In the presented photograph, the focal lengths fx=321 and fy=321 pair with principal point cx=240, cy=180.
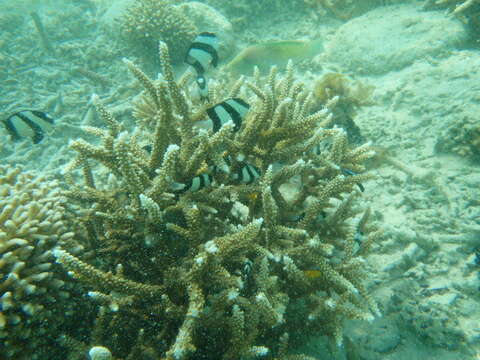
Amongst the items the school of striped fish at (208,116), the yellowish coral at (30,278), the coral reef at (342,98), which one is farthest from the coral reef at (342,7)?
the yellowish coral at (30,278)

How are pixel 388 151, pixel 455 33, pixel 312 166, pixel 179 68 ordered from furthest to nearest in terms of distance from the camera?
pixel 179 68
pixel 455 33
pixel 388 151
pixel 312 166

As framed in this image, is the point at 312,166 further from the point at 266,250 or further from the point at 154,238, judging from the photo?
the point at 154,238

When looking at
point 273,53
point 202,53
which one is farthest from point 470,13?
point 202,53

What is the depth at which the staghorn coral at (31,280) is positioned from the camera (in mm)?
2293

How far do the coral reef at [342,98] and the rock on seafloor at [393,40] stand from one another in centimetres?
211

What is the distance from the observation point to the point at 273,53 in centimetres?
696

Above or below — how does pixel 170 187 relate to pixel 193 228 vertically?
above

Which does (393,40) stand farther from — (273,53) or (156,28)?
(156,28)

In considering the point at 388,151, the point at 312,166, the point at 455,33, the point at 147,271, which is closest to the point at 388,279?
the point at 312,166

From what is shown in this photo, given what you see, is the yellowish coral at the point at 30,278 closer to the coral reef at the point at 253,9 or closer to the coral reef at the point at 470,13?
the coral reef at the point at 470,13

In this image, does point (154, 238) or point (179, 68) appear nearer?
point (154, 238)

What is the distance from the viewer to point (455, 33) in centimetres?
645

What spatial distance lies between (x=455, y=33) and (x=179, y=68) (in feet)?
19.3

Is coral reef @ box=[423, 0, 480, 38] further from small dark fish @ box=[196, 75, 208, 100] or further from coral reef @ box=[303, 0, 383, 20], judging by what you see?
small dark fish @ box=[196, 75, 208, 100]
